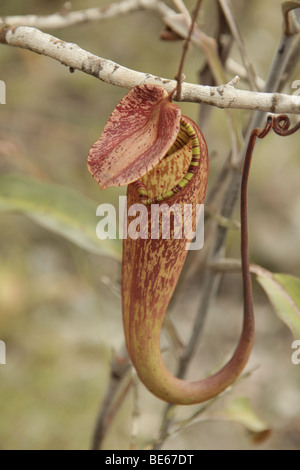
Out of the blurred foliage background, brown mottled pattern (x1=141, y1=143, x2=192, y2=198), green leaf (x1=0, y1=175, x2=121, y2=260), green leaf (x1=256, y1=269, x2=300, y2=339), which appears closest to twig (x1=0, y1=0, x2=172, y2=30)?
green leaf (x1=0, y1=175, x2=121, y2=260)

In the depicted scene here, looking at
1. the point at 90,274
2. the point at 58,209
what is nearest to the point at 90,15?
the point at 58,209

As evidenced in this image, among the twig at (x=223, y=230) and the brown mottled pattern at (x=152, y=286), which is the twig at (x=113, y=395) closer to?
the twig at (x=223, y=230)

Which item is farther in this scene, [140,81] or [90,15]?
[90,15]

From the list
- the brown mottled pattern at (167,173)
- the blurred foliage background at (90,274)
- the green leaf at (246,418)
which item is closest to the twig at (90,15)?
the brown mottled pattern at (167,173)

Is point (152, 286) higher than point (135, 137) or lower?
lower

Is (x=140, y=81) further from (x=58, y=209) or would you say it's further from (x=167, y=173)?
(x=58, y=209)

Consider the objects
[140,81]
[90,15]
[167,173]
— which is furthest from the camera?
[90,15]

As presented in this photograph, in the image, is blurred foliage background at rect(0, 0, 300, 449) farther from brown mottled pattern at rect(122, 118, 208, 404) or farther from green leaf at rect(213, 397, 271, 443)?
brown mottled pattern at rect(122, 118, 208, 404)
